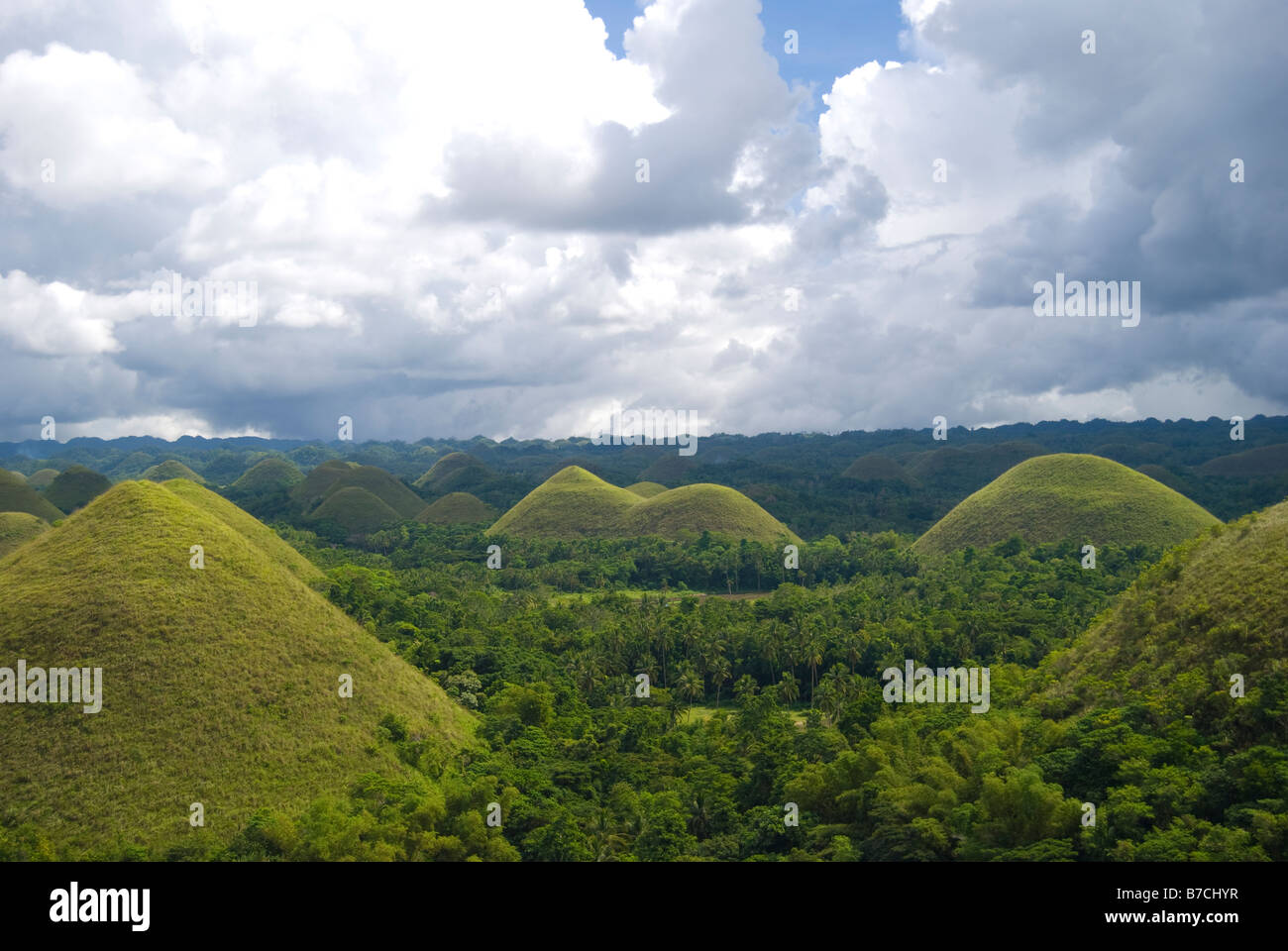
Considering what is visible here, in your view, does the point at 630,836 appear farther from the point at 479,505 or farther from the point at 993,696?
the point at 479,505

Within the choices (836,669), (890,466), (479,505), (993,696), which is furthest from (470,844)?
(890,466)

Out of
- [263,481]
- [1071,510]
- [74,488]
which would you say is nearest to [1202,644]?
[1071,510]

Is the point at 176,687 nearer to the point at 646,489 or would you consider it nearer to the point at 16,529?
the point at 16,529

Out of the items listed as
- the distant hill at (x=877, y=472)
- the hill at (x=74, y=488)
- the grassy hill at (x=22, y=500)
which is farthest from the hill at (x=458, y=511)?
the distant hill at (x=877, y=472)

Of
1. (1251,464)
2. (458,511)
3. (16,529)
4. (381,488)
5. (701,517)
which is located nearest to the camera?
(16,529)

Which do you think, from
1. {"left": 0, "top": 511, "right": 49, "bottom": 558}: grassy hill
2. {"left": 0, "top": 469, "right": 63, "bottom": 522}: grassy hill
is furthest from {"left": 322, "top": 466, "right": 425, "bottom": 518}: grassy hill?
{"left": 0, "top": 511, "right": 49, "bottom": 558}: grassy hill

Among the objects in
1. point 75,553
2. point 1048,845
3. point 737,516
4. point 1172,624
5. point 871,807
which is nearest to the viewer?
point 1048,845
